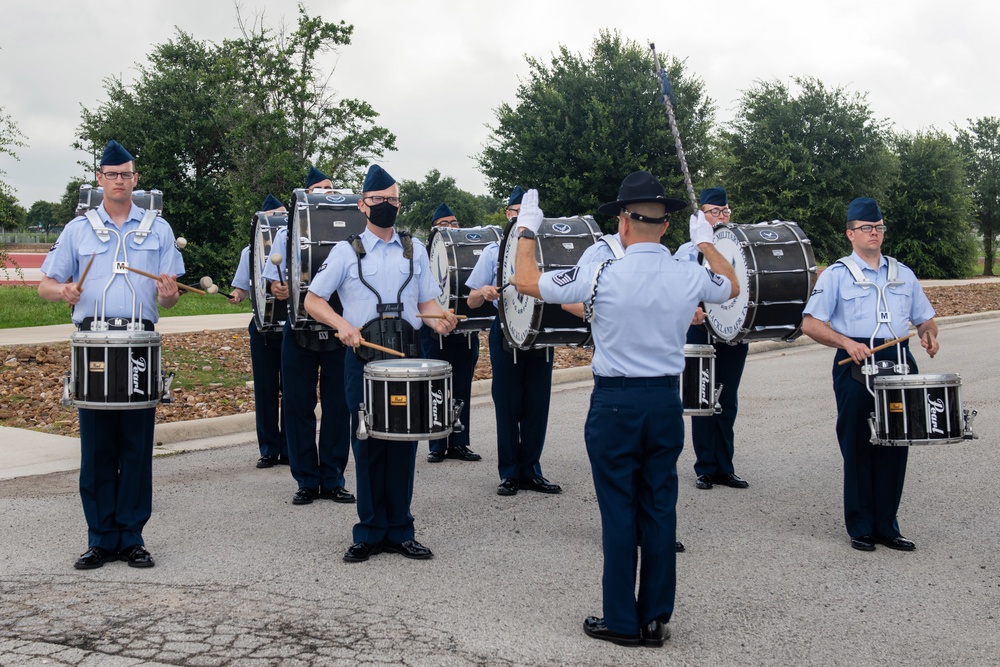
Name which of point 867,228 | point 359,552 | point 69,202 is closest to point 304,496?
point 359,552

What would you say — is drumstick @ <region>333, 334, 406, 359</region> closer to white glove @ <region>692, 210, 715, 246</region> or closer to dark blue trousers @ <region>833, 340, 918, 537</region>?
white glove @ <region>692, 210, 715, 246</region>

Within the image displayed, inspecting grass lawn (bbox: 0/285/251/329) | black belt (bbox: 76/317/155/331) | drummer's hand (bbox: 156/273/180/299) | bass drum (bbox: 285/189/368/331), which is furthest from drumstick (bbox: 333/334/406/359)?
grass lawn (bbox: 0/285/251/329)

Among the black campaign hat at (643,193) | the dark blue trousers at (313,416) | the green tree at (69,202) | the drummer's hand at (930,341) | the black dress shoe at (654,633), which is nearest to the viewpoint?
the black dress shoe at (654,633)

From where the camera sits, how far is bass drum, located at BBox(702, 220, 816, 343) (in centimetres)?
790

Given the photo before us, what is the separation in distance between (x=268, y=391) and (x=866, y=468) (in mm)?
4692

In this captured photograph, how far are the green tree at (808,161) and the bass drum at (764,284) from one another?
97.3 feet

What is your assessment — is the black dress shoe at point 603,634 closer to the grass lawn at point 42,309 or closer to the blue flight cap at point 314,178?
the blue flight cap at point 314,178

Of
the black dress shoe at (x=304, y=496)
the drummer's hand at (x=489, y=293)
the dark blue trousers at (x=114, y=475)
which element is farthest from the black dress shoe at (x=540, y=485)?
the dark blue trousers at (x=114, y=475)

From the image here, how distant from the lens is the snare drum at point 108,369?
5.49 metres

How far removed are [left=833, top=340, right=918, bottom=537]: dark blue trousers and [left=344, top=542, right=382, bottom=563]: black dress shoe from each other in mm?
2790

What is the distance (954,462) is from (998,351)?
890 cm

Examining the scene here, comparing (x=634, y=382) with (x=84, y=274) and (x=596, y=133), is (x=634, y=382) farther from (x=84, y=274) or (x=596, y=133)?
(x=596, y=133)

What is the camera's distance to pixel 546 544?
20.3ft

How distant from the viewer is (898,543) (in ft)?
20.0
